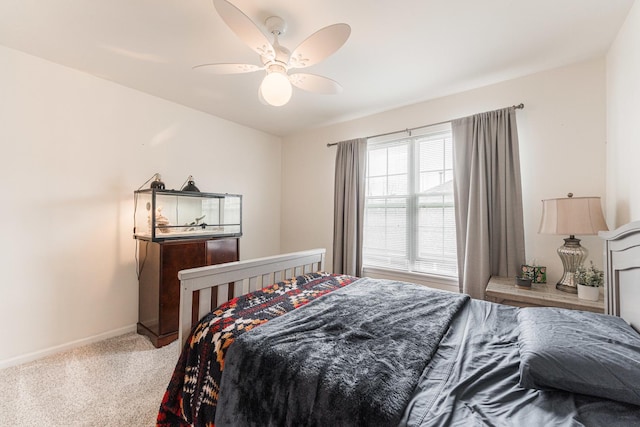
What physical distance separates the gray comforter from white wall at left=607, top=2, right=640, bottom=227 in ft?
4.72

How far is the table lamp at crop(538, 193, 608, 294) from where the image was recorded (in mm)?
1864

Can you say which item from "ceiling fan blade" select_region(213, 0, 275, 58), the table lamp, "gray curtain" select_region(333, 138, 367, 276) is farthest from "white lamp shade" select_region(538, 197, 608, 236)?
"ceiling fan blade" select_region(213, 0, 275, 58)

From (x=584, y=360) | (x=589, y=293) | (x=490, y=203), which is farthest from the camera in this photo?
(x=490, y=203)

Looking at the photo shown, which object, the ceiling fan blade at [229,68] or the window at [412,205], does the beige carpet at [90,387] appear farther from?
the window at [412,205]

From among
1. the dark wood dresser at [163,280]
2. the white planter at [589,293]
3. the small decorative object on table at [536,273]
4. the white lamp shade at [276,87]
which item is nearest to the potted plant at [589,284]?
the white planter at [589,293]

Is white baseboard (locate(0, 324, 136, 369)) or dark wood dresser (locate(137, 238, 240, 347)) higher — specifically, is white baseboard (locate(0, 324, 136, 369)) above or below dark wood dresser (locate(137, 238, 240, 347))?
below

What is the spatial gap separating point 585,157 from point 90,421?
4014mm

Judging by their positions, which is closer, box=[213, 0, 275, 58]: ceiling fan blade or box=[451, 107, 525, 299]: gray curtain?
box=[213, 0, 275, 58]: ceiling fan blade

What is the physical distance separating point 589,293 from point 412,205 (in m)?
1.65

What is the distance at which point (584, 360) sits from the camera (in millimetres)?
871

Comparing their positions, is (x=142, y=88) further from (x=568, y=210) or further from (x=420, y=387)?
(x=568, y=210)

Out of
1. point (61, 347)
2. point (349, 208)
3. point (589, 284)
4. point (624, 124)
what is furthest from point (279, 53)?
point (61, 347)

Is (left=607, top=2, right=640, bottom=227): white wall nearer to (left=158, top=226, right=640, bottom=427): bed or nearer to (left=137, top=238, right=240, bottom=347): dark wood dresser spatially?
(left=158, top=226, right=640, bottom=427): bed

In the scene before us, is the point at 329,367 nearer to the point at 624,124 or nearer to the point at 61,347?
the point at 624,124
